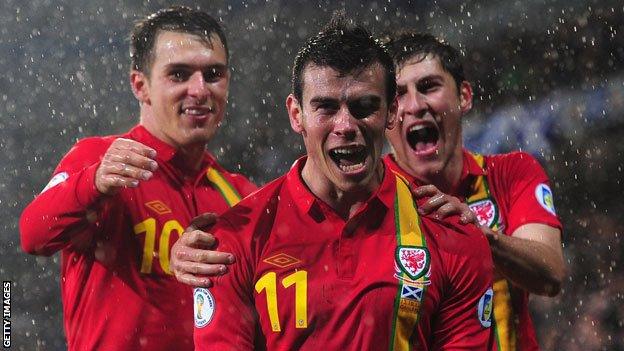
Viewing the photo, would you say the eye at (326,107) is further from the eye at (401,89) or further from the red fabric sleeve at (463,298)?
the eye at (401,89)

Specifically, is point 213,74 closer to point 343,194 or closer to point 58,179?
point 58,179

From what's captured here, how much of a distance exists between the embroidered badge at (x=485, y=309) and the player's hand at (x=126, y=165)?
3.13 ft

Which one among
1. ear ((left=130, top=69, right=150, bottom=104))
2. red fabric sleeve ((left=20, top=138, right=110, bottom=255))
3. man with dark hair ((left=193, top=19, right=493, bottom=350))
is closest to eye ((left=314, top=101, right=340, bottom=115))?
man with dark hair ((left=193, top=19, right=493, bottom=350))

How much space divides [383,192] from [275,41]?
15.6 ft

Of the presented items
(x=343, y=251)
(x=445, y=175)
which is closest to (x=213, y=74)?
(x=445, y=175)

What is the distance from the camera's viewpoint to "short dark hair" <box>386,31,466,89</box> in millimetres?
3738

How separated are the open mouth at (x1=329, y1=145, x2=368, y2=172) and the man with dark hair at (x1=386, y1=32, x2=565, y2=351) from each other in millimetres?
850

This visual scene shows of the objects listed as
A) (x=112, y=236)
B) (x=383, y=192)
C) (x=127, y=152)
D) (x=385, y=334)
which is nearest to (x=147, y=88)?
(x=112, y=236)

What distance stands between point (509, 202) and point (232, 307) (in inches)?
55.7

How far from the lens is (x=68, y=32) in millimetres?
7902

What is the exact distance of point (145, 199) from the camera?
3.48 meters

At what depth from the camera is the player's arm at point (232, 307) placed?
8.56 ft

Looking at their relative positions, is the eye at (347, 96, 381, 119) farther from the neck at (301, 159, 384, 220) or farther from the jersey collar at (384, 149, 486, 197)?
the jersey collar at (384, 149, 486, 197)

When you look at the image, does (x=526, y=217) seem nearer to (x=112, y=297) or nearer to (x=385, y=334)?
(x=385, y=334)
